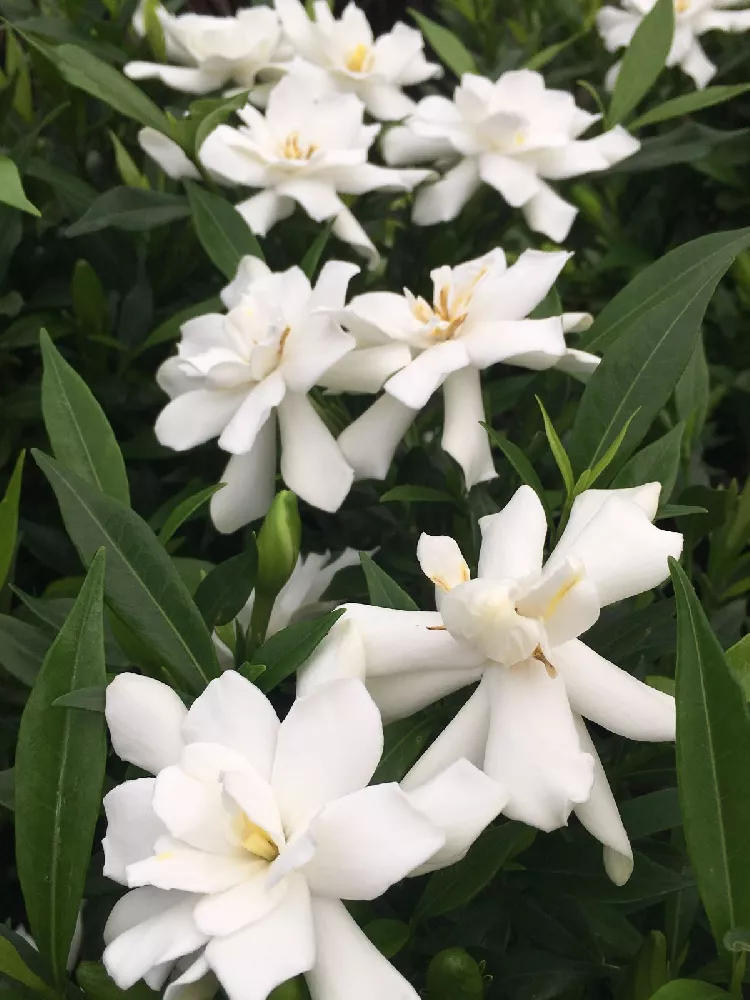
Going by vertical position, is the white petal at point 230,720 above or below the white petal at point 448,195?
below

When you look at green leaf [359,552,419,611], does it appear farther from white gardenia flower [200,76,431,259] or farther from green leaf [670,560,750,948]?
white gardenia flower [200,76,431,259]

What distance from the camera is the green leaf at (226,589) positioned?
53 centimetres

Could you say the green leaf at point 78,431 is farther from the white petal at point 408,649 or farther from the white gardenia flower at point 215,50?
the white gardenia flower at point 215,50

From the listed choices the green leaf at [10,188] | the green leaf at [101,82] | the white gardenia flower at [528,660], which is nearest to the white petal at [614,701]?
the white gardenia flower at [528,660]

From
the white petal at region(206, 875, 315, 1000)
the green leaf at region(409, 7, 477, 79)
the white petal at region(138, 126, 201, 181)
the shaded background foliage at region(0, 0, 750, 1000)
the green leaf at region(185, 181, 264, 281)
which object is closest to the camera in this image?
the white petal at region(206, 875, 315, 1000)

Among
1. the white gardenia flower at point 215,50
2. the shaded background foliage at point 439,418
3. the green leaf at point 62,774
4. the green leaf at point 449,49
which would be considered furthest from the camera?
the green leaf at point 449,49

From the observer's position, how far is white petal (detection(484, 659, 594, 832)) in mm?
377

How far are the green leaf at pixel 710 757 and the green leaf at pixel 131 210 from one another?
66 centimetres

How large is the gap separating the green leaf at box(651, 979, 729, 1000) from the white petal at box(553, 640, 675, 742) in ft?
0.35

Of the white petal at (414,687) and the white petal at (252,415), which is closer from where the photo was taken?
the white petal at (414,687)

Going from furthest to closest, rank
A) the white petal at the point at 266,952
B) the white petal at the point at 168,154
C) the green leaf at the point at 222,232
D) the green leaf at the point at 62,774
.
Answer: the white petal at the point at 168,154 → the green leaf at the point at 222,232 → the green leaf at the point at 62,774 → the white petal at the point at 266,952

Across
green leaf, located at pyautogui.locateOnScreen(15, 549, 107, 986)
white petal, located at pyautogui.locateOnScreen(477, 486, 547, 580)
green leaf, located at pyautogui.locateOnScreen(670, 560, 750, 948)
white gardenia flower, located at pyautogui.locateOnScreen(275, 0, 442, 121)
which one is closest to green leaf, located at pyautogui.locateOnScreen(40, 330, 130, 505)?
green leaf, located at pyautogui.locateOnScreen(15, 549, 107, 986)

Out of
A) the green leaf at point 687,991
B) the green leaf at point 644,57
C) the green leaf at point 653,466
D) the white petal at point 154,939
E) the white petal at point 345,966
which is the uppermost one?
the green leaf at point 644,57

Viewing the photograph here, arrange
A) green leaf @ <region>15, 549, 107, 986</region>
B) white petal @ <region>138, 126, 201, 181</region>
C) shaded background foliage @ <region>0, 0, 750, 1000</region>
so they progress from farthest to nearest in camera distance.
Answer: white petal @ <region>138, 126, 201, 181</region>, shaded background foliage @ <region>0, 0, 750, 1000</region>, green leaf @ <region>15, 549, 107, 986</region>
